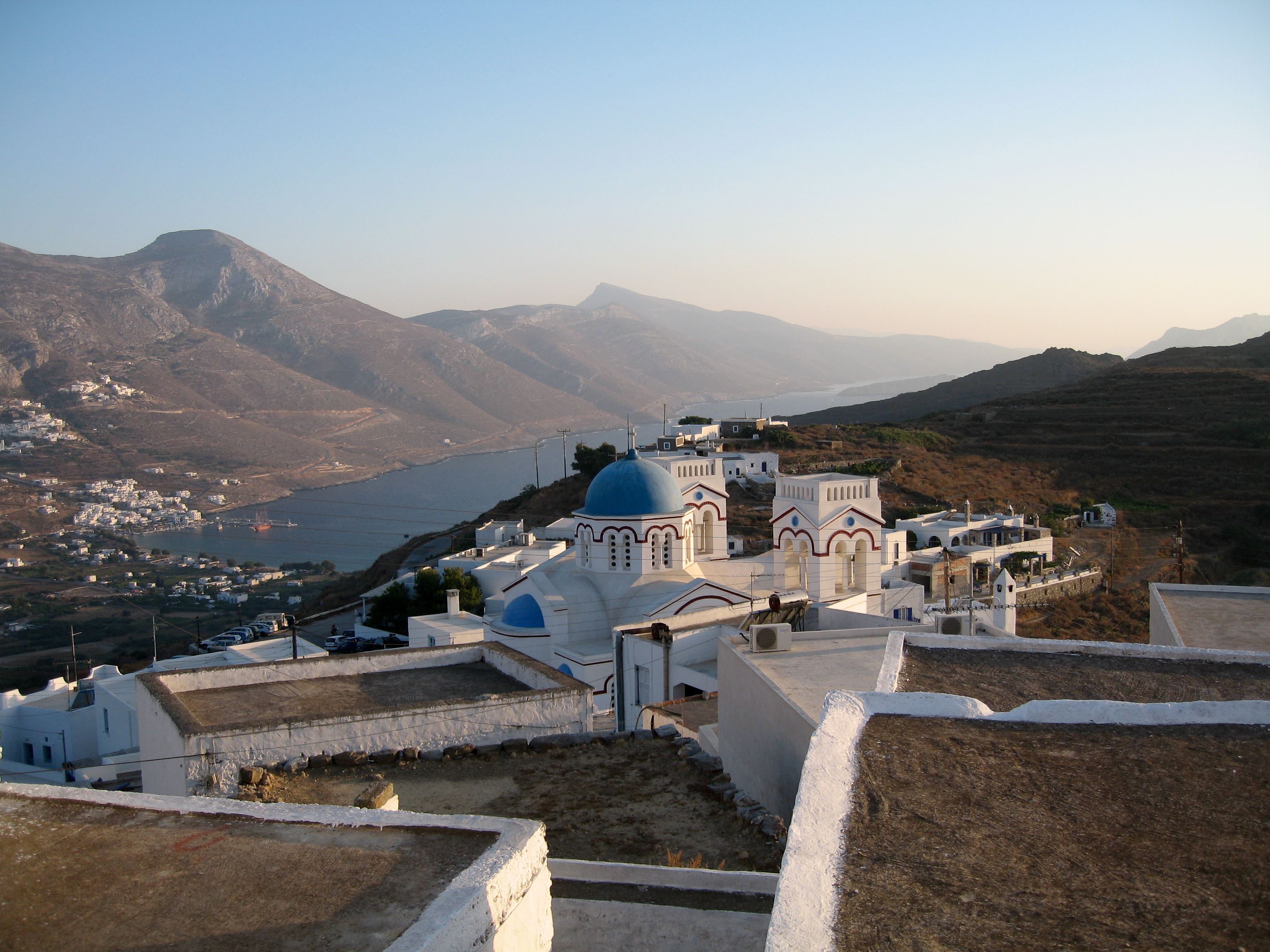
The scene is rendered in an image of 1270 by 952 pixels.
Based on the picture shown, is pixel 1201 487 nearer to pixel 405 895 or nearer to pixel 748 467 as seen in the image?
pixel 748 467

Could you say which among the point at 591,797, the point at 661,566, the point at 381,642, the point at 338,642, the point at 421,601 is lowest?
the point at 338,642

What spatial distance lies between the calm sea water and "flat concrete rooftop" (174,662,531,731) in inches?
1337

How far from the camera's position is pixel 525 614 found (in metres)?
16.7

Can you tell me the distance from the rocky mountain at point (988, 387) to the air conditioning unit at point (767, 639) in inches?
2656

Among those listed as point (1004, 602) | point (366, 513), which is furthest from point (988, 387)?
point (1004, 602)

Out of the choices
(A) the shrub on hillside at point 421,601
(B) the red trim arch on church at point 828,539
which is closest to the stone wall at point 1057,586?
(B) the red trim arch on church at point 828,539

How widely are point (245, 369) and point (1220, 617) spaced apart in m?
98.4

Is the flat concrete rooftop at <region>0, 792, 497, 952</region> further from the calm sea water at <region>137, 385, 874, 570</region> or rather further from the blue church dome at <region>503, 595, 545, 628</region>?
the calm sea water at <region>137, 385, 874, 570</region>

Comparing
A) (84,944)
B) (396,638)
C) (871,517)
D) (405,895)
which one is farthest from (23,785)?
(396,638)

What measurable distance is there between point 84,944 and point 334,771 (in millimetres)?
4205

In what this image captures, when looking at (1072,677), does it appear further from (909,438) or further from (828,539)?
(909,438)

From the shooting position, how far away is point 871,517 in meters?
17.6

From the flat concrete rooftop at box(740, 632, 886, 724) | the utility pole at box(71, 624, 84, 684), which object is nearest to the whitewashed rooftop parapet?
the flat concrete rooftop at box(740, 632, 886, 724)

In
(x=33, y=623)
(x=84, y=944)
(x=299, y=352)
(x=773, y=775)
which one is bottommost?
(x=33, y=623)
